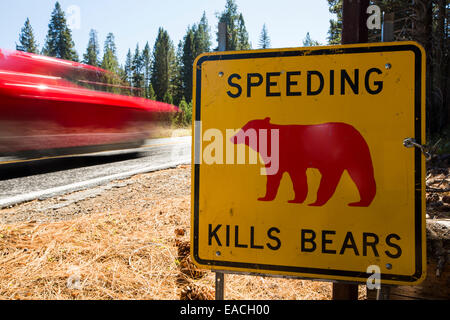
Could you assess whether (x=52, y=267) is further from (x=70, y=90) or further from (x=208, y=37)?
(x=208, y=37)

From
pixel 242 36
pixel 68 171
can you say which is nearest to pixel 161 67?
pixel 242 36

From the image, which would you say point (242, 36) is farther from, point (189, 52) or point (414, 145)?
point (414, 145)

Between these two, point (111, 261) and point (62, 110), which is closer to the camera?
point (111, 261)

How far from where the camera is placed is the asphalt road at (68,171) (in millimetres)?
4711

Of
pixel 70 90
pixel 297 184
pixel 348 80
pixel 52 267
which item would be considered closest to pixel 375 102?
pixel 348 80

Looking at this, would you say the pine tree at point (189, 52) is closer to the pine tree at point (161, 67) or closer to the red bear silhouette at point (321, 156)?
the pine tree at point (161, 67)

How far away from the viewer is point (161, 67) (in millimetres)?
55688

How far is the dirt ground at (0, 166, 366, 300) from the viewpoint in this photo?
2.06 meters

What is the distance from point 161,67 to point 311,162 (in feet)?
192

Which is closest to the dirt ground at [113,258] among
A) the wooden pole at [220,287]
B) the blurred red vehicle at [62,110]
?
the wooden pole at [220,287]

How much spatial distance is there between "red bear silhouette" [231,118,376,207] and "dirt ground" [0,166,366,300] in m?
1.34

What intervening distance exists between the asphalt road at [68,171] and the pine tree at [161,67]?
159ft

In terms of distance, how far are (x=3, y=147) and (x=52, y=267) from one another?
186 inches

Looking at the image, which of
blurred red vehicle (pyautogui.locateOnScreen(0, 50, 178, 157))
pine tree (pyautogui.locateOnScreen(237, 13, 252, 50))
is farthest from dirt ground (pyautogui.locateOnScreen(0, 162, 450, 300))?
pine tree (pyautogui.locateOnScreen(237, 13, 252, 50))
